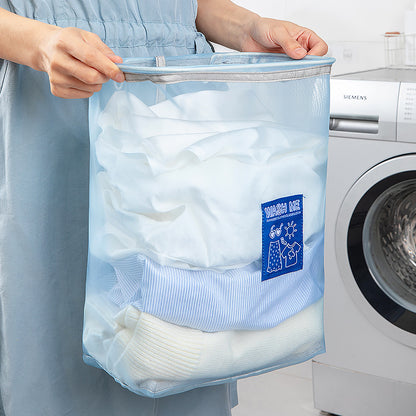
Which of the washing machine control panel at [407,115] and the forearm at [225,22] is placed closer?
the forearm at [225,22]

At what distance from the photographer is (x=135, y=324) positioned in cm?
65

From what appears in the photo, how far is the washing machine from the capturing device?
1402 millimetres

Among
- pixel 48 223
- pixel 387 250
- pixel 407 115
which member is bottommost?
pixel 387 250

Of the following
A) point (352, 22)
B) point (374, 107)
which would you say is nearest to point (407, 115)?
point (374, 107)

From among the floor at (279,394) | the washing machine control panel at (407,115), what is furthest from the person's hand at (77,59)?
the floor at (279,394)

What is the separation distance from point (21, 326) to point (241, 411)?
42.3 inches

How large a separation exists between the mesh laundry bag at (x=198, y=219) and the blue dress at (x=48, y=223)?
93 millimetres

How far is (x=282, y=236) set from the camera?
688mm

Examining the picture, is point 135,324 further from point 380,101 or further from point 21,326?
point 380,101

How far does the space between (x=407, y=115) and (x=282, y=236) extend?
0.81m

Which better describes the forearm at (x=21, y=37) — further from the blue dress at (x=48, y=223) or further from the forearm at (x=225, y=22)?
the forearm at (x=225, y=22)

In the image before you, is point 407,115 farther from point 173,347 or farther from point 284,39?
point 173,347

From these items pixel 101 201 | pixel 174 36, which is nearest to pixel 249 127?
pixel 101 201

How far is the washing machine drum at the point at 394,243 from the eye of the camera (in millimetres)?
1477
